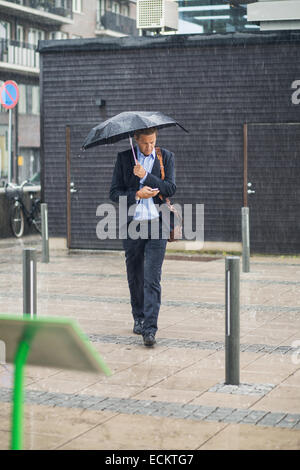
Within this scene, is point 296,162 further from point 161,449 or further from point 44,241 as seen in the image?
point 161,449

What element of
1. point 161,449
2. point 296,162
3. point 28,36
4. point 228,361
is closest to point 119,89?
point 296,162

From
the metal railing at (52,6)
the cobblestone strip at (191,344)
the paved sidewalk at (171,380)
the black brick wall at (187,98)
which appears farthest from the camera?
the metal railing at (52,6)

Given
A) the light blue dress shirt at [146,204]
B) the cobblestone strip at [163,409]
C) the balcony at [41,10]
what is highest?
the balcony at [41,10]

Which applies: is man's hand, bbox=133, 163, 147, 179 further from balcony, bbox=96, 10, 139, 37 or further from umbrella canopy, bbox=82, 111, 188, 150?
balcony, bbox=96, 10, 139, 37

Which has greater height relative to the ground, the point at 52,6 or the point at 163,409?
the point at 52,6

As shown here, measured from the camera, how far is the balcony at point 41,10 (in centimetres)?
5031

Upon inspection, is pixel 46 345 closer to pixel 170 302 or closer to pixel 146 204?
pixel 146 204

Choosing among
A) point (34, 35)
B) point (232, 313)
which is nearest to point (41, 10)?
point (34, 35)

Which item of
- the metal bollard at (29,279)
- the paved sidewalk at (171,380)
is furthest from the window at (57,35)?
the metal bollard at (29,279)

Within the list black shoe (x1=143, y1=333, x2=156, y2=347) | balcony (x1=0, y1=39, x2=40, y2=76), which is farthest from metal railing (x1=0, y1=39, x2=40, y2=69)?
black shoe (x1=143, y1=333, x2=156, y2=347)

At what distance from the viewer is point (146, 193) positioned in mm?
8125

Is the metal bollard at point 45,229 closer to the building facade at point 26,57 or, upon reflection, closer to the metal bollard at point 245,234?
the metal bollard at point 245,234

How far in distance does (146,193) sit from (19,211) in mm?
12810
